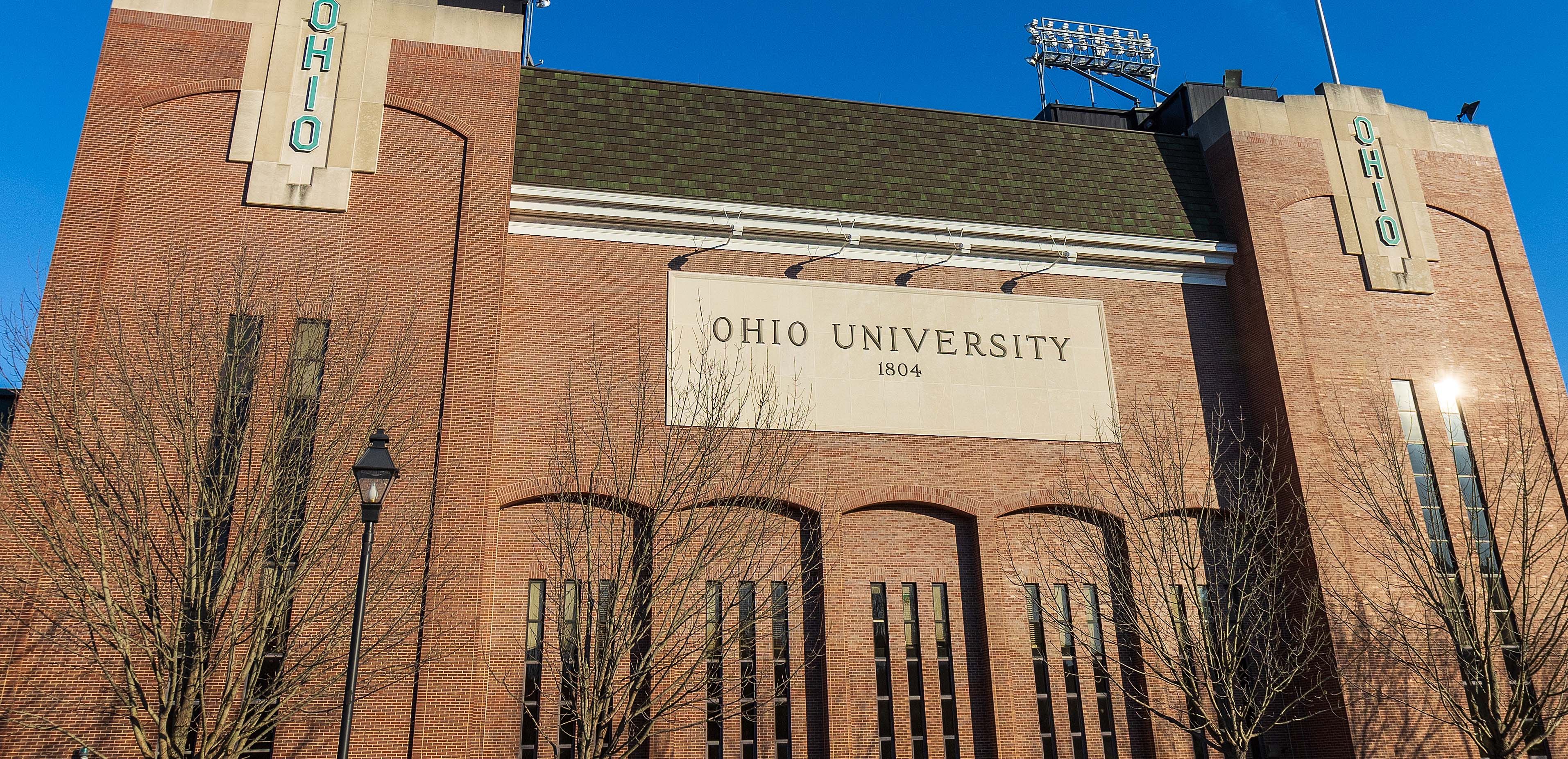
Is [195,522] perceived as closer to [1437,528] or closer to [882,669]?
[882,669]

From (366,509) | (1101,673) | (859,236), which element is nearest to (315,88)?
(859,236)

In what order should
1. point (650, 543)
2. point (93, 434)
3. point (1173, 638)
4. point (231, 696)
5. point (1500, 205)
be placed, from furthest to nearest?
1. point (1500, 205)
2. point (1173, 638)
3. point (650, 543)
4. point (93, 434)
5. point (231, 696)

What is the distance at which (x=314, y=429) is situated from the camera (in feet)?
49.6

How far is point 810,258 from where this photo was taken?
66.4ft

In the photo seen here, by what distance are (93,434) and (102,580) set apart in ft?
10.1

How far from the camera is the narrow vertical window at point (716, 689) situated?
16562 mm

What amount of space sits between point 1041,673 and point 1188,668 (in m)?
2.51

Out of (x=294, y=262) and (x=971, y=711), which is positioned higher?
(x=294, y=262)

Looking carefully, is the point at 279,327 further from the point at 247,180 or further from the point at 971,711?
the point at 971,711

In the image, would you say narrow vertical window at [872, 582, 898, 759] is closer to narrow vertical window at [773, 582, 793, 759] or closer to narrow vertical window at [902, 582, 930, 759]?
narrow vertical window at [902, 582, 930, 759]

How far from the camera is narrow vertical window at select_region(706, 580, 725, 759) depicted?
16562 millimetres

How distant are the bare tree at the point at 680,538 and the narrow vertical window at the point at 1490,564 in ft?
38.4

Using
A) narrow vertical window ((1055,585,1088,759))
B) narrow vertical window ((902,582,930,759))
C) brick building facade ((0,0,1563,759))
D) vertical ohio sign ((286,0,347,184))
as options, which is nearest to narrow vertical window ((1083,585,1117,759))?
brick building facade ((0,0,1563,759))

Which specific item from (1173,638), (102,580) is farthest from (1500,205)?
(102,580)
